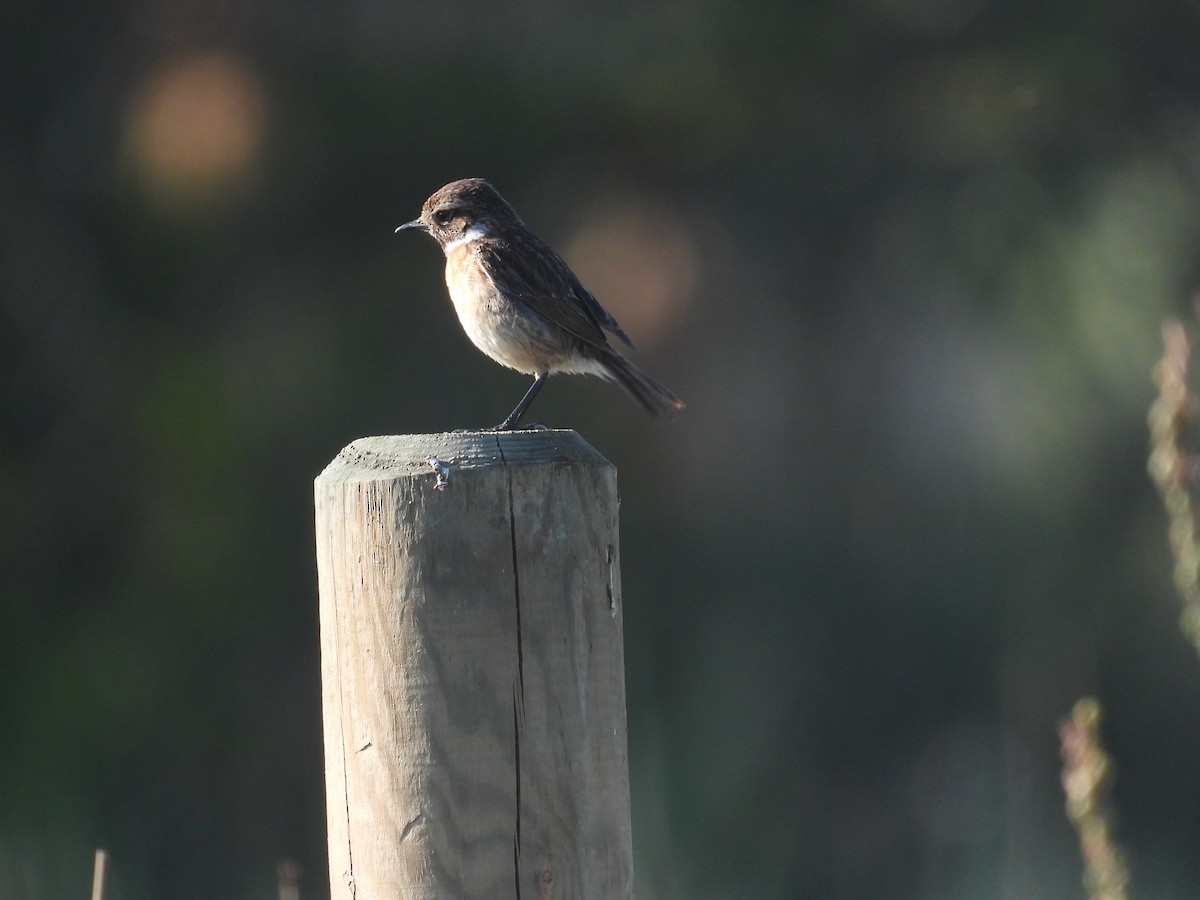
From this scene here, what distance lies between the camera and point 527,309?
3.98 metres

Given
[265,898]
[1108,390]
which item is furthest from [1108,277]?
[265,898]

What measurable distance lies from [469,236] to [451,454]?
8.34 ft

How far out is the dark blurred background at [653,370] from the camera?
25.9 feet

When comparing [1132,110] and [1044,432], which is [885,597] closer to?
[1044,432]

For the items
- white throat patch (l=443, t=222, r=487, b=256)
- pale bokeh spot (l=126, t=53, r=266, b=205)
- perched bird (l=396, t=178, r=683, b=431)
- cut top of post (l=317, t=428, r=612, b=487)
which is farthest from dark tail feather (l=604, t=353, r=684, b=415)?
pale bokeh spot (l=126, t=53, r=266, b=205)

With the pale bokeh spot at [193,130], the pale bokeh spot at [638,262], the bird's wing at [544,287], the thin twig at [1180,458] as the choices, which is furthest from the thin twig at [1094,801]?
the pale bokeh spot at [193,130]

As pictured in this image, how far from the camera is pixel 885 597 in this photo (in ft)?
28.0

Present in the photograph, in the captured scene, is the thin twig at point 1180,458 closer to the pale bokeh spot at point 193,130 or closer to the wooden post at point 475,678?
the wooden post at point 475,678

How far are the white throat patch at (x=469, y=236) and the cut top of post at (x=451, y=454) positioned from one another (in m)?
2.41

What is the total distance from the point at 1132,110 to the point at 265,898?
18.8ft

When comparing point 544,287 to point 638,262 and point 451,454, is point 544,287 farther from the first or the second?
point 638,262

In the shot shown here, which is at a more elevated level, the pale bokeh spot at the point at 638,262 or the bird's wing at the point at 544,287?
the pale bokeh spot at the point at 638,262

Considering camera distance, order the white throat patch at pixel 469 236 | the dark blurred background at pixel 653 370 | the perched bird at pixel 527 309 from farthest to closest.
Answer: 1. the dark blurred background at pixel 653 370
2. the white throat patch at pixel 469 236
3. the perched bird at pixel 527 309

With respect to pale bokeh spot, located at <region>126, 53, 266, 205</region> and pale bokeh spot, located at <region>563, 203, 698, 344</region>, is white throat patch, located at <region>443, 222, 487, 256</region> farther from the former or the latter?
pale bokeh spot, located at <region>126, 53, 266, 205</region>
